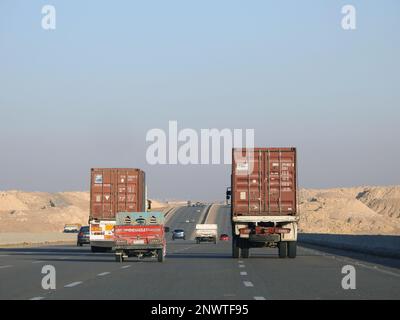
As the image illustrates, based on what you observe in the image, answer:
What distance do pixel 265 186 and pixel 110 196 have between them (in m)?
12.0

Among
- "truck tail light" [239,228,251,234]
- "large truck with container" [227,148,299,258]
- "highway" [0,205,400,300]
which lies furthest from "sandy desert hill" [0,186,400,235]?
"highway" [0,205,400,300]

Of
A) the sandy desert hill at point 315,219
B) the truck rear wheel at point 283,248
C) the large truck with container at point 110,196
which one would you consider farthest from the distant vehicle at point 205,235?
the truck rear wheel at point 283,248

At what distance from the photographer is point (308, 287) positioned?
66.3 feet

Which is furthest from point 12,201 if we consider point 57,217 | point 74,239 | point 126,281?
point 126,281

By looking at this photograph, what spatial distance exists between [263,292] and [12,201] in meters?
184

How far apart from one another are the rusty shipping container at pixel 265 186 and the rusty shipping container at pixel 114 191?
11.0m

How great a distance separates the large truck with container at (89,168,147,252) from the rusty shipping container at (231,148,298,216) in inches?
423

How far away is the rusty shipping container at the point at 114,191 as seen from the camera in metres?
45.5

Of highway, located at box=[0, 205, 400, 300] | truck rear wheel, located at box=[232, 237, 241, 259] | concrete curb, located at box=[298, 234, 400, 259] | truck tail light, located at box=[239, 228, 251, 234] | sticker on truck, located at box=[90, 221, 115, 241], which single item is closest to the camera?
highway, located at box=[0, 205, 400, 300]

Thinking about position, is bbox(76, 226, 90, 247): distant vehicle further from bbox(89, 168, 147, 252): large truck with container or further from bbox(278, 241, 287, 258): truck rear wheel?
bbox(278, 241, 287, 258): truck rear wheel

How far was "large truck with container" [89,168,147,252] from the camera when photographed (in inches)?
1767

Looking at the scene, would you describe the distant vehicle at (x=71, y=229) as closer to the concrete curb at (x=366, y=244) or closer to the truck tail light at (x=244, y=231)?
the concrete curb at (x=366, y=244)

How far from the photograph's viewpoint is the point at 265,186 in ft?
118
